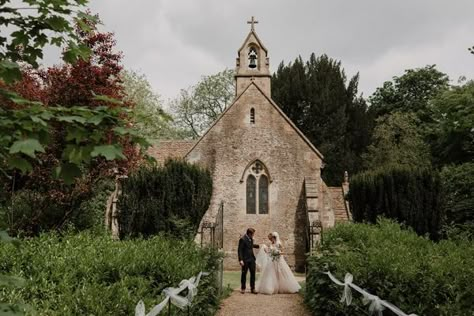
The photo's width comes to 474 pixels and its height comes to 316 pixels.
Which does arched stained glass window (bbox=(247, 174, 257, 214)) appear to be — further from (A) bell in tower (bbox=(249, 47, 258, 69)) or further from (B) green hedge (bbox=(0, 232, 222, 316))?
(B) green hedge (bbox=(0, 232, 222, 316))

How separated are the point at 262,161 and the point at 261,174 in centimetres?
57

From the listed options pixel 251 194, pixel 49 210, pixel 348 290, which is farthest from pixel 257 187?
pixel 348 290

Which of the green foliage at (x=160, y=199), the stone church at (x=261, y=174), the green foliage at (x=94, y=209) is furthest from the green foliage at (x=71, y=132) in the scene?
the stone church at (x=261, y=174)

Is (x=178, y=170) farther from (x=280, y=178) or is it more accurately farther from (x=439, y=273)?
(x=439, y=273)

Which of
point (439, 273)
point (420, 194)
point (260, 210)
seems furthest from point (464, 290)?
point (260, 210)

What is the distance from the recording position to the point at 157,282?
781 centimetres

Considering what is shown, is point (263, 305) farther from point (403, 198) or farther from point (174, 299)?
point (403, 198)

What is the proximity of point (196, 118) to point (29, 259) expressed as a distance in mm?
42732

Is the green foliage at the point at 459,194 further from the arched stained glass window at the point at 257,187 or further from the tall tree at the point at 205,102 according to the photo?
the tall tree at the point at 205,102

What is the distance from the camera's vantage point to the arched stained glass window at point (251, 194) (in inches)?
846

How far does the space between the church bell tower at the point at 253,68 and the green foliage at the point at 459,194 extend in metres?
10.0

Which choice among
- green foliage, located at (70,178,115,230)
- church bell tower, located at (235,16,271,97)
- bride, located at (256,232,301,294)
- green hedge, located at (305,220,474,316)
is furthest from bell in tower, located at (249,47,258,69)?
green hedge, located at (305,220,474,316)

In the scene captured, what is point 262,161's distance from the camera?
2172cm

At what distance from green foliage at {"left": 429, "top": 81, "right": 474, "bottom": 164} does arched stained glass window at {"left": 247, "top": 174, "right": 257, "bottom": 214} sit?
7.81 metres
